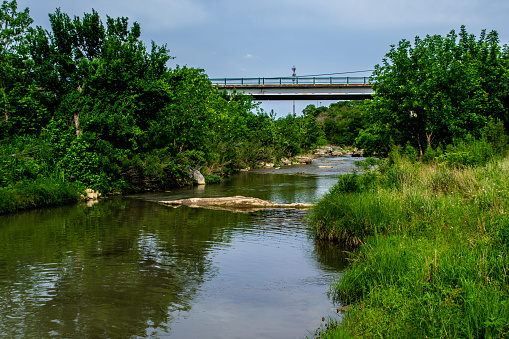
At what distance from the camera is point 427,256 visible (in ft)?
26.2

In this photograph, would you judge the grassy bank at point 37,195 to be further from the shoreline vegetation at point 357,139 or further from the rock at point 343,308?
the rock at point 343,308

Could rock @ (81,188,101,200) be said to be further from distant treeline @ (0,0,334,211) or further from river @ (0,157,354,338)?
river @ (0,157,354,338)

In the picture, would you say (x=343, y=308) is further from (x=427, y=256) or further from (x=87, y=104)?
(x=87, y=104)

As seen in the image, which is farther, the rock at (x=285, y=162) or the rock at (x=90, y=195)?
the rock at (x=285, y=162)

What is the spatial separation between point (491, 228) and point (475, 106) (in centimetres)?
2226

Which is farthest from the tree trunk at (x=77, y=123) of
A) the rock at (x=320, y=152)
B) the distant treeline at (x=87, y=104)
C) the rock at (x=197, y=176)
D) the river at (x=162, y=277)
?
the rock at (x=320, y=152)

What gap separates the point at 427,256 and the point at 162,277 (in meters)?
6.08

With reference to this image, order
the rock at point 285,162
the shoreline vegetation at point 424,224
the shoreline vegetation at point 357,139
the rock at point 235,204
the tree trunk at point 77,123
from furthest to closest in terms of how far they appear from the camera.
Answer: the rock at point 285,162 < the tree trunk at point 77,123 < the rock at point 235,204 < the shoreline vegetation at point 357,139 < the shoreline vegetation at point 424,224

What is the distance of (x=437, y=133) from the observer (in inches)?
1121

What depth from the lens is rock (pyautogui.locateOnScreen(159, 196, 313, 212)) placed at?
22156mm

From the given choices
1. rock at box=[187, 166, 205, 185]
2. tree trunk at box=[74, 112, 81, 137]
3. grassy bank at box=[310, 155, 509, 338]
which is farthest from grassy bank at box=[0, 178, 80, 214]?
grassy bank at box=[310, 155, 509, 338]

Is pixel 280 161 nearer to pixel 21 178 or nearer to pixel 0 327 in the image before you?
pixel 21 178

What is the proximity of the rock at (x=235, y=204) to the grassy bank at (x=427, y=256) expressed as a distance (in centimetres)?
701

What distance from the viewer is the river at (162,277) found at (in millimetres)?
7805
